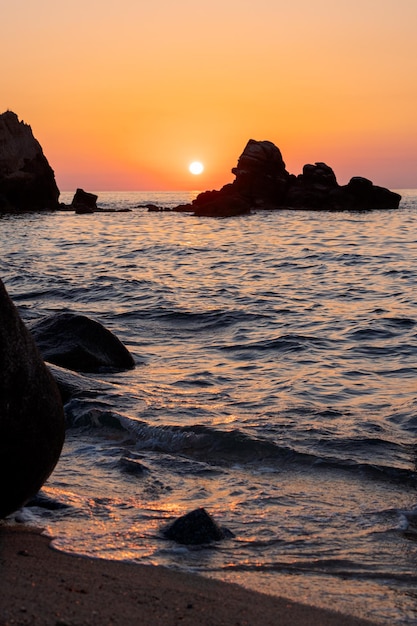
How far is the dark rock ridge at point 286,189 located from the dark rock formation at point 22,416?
66.8 meters

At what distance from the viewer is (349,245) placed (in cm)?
2948

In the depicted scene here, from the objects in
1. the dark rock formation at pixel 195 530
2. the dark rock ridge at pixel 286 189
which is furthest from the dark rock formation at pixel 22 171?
the dark rock formation at pixel 195 530

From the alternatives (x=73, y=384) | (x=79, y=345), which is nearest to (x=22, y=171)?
(x=79, y=345)

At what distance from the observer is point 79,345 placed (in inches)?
377

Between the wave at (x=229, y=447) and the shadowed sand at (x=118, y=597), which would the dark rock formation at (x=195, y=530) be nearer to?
the shadowed sand at (x=118, y=597)

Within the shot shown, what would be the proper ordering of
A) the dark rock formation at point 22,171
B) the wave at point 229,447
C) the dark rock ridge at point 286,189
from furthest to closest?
the dark rock ridge at point 286,189, the dark rock formation at point 22,171, the wave at point 229,447

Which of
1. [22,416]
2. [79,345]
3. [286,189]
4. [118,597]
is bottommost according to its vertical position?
[118,597]

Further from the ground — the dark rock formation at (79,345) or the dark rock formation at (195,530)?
the dark rock formation at (79,345)

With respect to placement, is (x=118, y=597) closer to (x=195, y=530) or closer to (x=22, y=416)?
(x=22, y=416)

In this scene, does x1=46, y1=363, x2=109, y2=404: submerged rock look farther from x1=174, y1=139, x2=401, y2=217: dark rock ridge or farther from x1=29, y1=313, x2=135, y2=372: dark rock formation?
x1=174, y1=139, x2=401, y2=217: dark rock ridge

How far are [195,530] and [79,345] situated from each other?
17.4ft

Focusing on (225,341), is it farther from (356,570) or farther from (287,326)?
(356,570)

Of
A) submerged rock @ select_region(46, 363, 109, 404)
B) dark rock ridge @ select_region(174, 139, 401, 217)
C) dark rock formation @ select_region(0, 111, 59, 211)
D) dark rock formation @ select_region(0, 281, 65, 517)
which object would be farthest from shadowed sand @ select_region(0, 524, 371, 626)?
dark rock formation @ select_region(0, 111, 59, 211)

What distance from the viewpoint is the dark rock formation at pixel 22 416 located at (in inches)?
155
